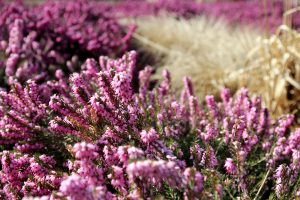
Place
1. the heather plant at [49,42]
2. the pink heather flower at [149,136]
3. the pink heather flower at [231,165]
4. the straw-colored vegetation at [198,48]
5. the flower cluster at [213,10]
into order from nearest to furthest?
the pink heather flower at [149,136]
the pink heather flower at [231,165]
the heather plant at [49,42]
the straw-colored vegetation at [198,48]
the flower cluster at [213,10]

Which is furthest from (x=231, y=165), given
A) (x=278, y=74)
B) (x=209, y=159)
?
(x=278, y=74)

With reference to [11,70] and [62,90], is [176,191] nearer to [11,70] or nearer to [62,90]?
[62,90]

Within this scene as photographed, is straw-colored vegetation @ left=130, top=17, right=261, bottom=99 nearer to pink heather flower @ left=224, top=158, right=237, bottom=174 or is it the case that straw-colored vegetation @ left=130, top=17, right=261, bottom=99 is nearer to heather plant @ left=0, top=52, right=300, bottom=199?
heather plant @ left=0, top=52, right=300, bottom=199

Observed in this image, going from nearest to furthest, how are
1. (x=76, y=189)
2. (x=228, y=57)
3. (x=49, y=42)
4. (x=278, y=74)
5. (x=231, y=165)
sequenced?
1. (x=76, y=189)
2. (x=231, y=165)
3. (x=278, y=74)
4. (x=49, y=42)
5. (x=228, y=57)

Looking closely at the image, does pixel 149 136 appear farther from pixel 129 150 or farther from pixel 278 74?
pixel 278 74

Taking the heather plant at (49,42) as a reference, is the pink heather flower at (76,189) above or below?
above

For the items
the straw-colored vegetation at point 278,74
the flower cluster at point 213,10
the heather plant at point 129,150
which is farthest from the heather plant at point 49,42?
the flower cluster at point 213,10

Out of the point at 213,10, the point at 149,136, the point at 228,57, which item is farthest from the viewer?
the point at 213,10

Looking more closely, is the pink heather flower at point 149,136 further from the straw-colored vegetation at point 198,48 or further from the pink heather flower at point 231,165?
the straw-colored vegetation at point 198,48
